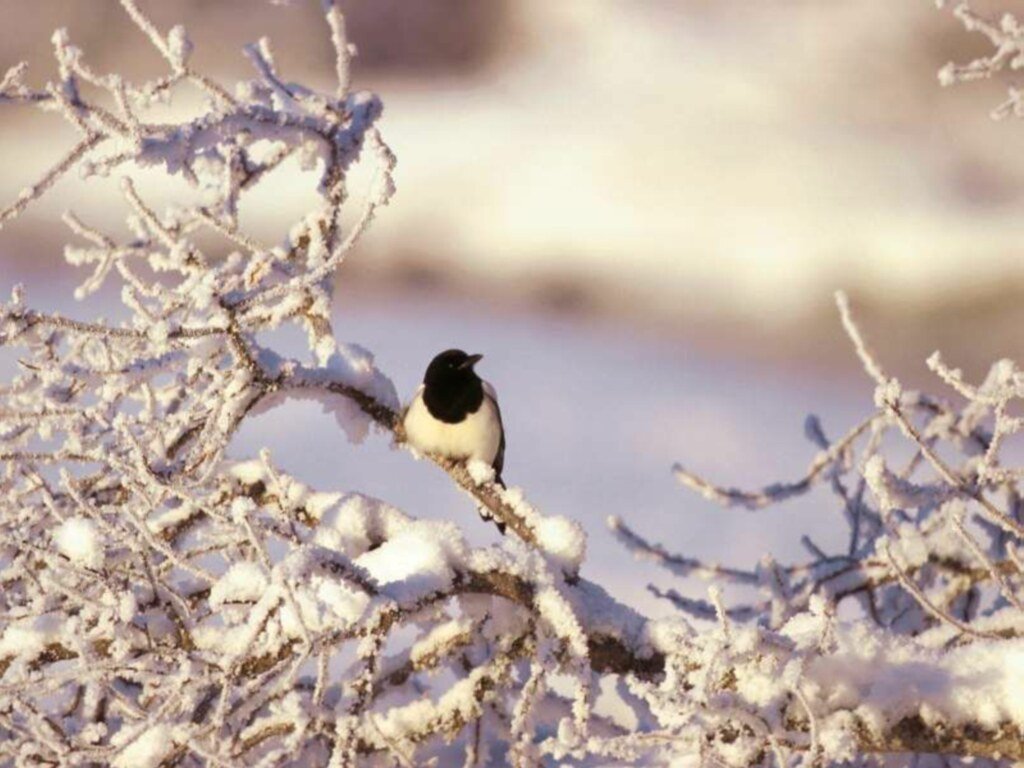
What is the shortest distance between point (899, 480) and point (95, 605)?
2218 millimetres

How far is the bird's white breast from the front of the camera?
19.3 ft

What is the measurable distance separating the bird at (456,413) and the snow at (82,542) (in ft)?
7.22

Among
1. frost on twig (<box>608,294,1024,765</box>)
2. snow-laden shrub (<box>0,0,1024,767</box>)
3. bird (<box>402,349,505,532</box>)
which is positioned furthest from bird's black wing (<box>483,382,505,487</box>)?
frost on twig (<box>608,294,1024,765</box>)

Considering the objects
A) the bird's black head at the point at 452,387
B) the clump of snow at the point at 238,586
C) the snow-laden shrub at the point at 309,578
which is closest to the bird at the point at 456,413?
the bird's black head at the point at 452,387

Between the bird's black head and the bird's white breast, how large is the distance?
0.11 ft

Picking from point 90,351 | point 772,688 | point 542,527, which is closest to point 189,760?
point 90,351

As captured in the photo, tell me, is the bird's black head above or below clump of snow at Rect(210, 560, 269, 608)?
above

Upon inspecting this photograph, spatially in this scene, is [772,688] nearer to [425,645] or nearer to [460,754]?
[425,645]

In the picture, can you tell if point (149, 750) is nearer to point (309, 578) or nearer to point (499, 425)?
point (309, 578)

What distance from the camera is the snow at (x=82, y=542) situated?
143 inches

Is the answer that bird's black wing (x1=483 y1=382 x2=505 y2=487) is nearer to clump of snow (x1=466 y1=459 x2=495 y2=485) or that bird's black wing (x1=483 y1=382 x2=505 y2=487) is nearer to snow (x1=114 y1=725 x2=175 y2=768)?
clump of snow (x1=466 y1=459 x2=495 y2=485)

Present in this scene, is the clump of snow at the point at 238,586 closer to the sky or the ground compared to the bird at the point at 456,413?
closer to the ground

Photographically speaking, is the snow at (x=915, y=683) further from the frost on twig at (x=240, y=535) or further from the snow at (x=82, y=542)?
the snow at (x=82, y=542)

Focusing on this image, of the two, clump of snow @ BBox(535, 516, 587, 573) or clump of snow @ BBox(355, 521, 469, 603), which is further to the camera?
clump of snow @ BBox(535, 516, 587, 573)
